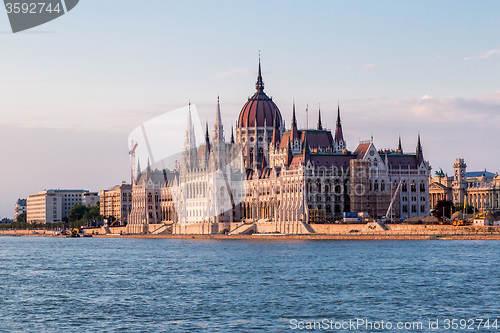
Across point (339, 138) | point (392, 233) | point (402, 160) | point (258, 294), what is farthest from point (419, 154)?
point (258, 294)

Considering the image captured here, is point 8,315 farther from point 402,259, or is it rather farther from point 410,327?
point 402,259

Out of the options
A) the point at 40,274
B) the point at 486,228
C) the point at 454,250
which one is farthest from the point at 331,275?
the point at 486,228

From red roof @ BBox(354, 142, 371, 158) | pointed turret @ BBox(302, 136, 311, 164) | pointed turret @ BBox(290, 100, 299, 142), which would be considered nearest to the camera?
pointed turret @ BBox(302, 136, 311, 164)

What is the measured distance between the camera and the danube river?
162 feet

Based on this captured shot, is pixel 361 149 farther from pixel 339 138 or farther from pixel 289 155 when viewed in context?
pixel 339 138

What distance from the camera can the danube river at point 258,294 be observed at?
49469 millimetres

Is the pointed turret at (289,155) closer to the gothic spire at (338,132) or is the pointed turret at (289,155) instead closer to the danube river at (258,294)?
the gothic spire at (338,132)

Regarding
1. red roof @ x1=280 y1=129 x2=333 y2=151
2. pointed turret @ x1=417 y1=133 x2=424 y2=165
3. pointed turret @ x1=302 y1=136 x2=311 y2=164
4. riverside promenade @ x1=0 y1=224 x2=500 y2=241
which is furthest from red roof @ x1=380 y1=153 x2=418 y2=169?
riverside promenade @ x1=0 y1=224 x2=500 y2=241

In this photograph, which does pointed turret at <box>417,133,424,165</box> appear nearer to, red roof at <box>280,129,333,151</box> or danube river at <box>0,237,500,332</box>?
red roof at <box>280,129,333,151</box>

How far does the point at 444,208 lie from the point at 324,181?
2340 cm

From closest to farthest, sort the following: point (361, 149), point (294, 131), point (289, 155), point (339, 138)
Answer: point (361, 149) < point (289, 155) < point (294, 131) < point (339, 138)

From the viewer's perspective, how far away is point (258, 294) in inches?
2441

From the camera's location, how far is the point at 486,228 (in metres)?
133

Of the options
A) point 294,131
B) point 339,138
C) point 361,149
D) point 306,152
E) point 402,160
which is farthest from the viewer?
point 339,138
